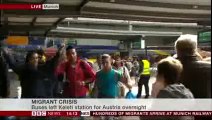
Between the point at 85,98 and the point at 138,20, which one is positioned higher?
the point at 138,20

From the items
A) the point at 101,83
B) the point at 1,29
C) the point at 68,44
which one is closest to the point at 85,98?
the point at 101,83

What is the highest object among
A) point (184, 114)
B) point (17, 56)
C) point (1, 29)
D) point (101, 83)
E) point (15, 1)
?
point (15, 1)

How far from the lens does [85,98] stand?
2039 mm

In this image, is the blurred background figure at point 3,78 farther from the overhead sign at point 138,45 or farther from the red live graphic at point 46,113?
the overhead sign at point 138,45

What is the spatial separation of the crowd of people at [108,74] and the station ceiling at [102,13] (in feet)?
0.38

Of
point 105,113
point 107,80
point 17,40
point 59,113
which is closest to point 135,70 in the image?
point 107,80

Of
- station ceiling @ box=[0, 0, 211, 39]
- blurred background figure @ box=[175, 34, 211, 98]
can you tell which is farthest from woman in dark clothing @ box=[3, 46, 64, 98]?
blurred background figure @ box=[175, 34, 211, 98]

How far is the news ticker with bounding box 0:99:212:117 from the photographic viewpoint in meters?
2.02

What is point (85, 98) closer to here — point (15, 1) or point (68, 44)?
point (68, 44)

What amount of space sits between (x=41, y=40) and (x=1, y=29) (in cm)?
21

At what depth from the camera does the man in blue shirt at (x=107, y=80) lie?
6.68 ft

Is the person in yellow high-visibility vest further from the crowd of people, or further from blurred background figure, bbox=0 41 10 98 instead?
blurred background figure, bbox=0 41 10 98

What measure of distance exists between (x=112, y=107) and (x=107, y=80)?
0.50 ft

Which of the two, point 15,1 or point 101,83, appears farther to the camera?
point 101,83
